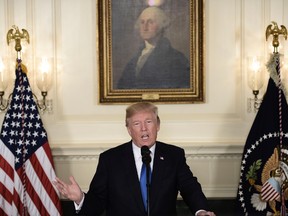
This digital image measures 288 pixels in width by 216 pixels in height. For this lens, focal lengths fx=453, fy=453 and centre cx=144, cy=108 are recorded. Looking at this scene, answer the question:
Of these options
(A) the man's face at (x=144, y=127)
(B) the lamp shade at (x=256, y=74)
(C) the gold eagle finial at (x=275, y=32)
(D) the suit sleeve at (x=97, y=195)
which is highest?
(C) the gold eagle finial at (x=275, y=32)

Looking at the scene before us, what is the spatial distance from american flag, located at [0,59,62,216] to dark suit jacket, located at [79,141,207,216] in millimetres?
1422

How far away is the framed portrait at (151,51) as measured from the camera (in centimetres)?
459

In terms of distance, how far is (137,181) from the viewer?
296 cm

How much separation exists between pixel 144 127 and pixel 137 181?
1.17 feet

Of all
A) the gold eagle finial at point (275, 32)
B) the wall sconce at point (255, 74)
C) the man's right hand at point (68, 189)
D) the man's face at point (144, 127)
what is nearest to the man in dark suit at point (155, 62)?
the wall sconce at point (255, 74)

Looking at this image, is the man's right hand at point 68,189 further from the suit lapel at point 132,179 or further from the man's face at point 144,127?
the man's face at point 144,127

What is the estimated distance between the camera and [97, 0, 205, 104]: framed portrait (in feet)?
15.1

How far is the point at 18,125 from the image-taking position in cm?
428

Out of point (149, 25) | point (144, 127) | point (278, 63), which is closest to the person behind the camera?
point (144, 127)

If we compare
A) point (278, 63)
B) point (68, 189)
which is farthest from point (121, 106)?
point (68, 189)

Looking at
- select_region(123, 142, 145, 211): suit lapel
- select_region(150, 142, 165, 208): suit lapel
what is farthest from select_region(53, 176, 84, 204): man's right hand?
select_region(150, 142, 165, 208): suit lapel

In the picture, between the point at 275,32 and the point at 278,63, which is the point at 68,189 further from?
the point at 275,32

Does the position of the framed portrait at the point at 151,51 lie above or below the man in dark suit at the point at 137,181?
above

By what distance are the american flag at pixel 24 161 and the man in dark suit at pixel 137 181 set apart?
1422mm
